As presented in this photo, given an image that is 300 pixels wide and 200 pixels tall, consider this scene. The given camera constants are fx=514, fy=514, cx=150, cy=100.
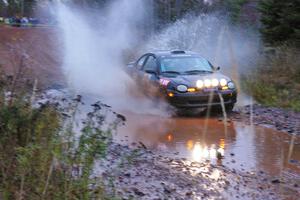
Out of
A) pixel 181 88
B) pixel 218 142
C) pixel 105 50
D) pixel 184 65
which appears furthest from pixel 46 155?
pixel 105 50

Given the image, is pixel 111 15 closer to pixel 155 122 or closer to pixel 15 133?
pixel 155 122

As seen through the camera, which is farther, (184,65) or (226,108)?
(184,65)

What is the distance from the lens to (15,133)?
4.41 meters

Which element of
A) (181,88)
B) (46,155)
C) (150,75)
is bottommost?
(46,155)

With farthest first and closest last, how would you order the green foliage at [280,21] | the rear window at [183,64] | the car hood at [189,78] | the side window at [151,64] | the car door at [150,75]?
the green foliage at [280,21]
the side window at [151,64]
the rear window at [183,64]
the car door at [150,75]
the car hood at [189,78]

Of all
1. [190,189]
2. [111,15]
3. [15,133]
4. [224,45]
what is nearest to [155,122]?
[190,189]

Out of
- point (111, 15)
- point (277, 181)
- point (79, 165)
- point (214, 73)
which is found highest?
point (111, 15)

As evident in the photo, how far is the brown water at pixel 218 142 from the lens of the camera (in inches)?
283

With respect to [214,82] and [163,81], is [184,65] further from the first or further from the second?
[214,82]

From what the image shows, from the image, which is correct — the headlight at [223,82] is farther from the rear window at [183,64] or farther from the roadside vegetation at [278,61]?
the roadside vegetation at [278,61]

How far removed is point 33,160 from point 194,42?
2077 cm

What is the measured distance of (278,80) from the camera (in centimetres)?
1406

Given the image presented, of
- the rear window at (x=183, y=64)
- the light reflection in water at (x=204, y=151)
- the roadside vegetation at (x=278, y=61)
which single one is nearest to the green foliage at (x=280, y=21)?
the roadside vegetation at (x=278, y=61)

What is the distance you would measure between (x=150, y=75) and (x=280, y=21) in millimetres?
7746
